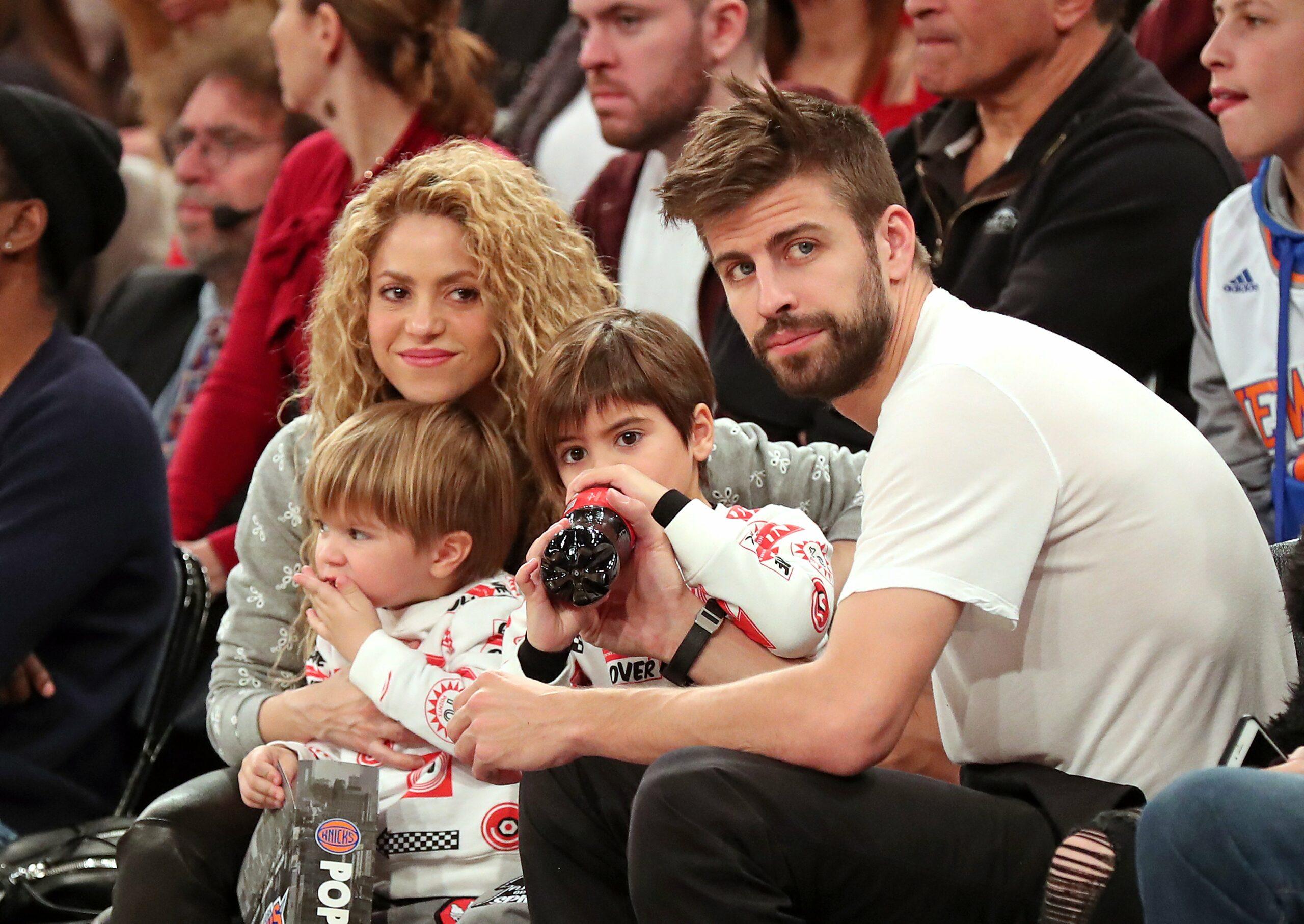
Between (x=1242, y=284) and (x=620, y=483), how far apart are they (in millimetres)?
1222

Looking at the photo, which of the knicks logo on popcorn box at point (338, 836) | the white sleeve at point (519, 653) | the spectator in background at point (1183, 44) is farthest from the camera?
the spectator in background at point (1183, 44)

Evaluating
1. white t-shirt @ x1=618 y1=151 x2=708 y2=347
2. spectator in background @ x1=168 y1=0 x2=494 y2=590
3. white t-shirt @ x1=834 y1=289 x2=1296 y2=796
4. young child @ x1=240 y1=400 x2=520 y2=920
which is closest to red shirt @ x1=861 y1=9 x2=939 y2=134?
white t-shirt @ x1=618 y1=151 x2=708 y2=347

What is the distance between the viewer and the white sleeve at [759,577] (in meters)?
2.17

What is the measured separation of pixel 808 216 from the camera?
2.13 meters

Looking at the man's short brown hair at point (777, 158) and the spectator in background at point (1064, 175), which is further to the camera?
the spectator in background at point (1064, 175)

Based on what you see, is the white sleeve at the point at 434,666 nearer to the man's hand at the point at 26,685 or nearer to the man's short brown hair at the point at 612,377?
the man's short brown hair at the point at 612,377

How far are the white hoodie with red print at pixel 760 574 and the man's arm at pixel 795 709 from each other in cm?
21

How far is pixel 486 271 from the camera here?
266 cm

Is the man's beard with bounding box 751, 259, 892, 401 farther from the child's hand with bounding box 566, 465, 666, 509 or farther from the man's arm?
the man's arm

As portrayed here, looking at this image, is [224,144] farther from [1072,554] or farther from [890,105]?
[1072,554]

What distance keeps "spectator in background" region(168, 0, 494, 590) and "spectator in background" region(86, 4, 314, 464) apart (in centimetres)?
80

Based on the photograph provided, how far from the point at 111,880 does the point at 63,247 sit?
1394mm

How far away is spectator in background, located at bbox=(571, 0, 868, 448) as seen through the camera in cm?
374

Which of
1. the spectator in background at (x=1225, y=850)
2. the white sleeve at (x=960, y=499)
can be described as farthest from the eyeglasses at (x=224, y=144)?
the spectator in background at (x=1225, y=850)
